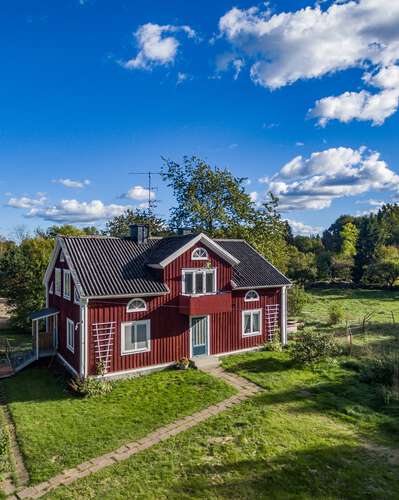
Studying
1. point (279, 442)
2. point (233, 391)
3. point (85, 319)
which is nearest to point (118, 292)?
point (85, 319)

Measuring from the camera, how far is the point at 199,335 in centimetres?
2012

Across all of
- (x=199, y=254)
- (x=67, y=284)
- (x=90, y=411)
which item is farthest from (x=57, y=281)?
(x=90, y=411)

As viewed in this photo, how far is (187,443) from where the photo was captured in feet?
38.4

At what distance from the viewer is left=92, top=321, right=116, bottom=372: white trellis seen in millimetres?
16969

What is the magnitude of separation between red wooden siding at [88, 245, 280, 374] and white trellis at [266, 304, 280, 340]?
1.07 ft

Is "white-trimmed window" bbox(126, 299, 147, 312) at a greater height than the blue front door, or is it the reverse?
"white-trimmed window" bbox(126, 299, 147, 312)

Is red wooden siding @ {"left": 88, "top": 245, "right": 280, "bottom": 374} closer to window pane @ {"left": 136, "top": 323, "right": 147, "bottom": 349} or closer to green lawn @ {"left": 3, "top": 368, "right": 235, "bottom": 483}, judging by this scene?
window pane @ {"left": 136, "top": 323, "right": 147, "bottom": 349}

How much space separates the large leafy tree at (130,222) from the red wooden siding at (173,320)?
23.1m

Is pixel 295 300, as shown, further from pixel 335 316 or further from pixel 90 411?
pixel 90 411

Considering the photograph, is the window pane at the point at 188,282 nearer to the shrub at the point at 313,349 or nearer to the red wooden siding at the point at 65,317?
the red wooden siding at the point at 65,317

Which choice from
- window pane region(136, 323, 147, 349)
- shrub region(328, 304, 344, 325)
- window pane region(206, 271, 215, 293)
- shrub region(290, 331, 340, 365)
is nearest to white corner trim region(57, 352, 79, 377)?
window pane region(136, 323, 147, 349)

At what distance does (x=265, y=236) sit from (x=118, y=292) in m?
20.3

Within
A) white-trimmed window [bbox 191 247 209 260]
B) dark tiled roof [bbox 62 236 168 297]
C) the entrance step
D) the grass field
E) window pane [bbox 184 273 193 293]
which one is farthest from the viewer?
white-trimmed window [bbox 191 247 209 260]

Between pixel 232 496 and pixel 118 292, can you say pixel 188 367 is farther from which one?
pixel 232 496
